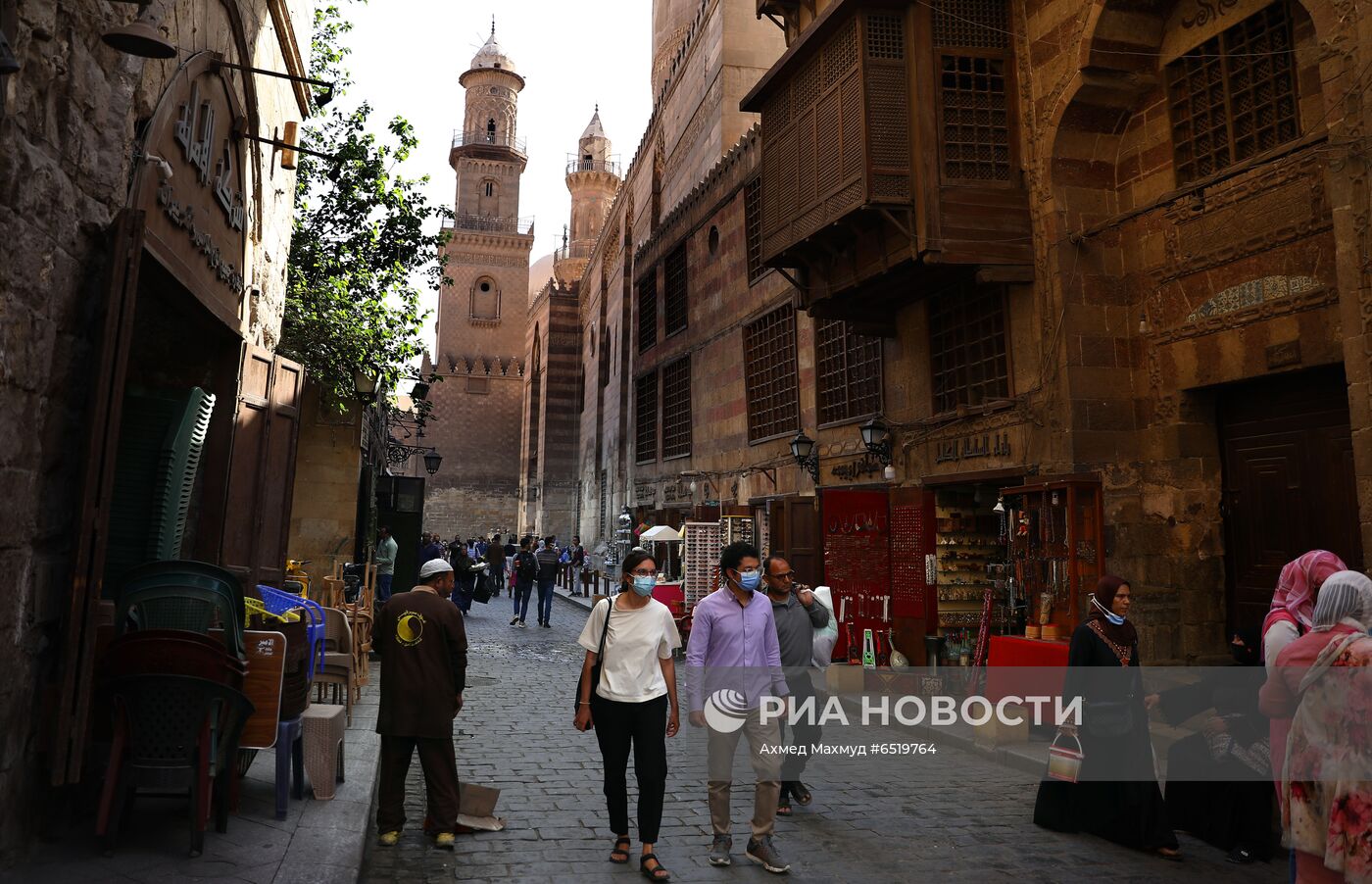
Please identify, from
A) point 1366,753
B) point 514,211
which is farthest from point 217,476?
point 514,211

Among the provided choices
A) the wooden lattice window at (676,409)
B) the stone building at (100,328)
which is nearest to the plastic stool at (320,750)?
the stone building at (100,328)

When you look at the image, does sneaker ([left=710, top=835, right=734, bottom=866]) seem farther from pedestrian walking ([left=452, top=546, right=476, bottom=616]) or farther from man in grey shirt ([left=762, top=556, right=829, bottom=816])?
pedestrian walking ([left=452, top=546, right=476, bottom=616])

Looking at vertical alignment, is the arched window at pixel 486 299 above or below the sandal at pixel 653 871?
above

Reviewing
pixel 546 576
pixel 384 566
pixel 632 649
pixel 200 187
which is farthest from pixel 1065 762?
pixel 546 576

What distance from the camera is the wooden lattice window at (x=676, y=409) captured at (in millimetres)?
19719

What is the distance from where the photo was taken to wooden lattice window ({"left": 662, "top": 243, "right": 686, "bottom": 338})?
20109 millimetres

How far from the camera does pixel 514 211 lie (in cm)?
4975

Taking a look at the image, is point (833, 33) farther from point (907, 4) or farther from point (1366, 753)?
point (1366, 753)

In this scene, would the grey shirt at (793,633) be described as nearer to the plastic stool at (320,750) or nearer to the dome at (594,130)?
the plastic stool at (320,750)

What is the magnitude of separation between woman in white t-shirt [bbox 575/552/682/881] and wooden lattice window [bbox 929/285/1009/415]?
20.6ft

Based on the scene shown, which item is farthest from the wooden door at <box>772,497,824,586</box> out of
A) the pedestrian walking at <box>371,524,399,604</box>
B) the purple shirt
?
the purple shirt

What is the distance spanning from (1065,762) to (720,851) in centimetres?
207

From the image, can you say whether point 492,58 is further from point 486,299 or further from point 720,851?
point 720,851

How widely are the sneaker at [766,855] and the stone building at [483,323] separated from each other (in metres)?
42.1
